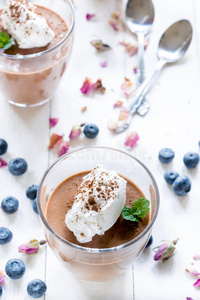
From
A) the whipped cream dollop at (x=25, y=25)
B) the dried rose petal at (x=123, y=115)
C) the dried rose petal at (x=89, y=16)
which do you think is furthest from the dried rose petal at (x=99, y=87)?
the dried rose petal at (x=89, y=16)

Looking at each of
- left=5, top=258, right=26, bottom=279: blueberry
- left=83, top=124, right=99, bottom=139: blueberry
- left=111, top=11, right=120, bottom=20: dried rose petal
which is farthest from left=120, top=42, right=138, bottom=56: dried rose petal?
left=5, top=258, right=26, bottom=279: blueberry

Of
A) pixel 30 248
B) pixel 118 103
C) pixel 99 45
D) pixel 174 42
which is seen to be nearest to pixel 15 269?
pixel 30 248

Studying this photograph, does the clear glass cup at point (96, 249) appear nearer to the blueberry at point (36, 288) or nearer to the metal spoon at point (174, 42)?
the blueberry at point (36, 288)

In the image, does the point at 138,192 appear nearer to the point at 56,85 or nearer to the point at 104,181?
the point at 104,181

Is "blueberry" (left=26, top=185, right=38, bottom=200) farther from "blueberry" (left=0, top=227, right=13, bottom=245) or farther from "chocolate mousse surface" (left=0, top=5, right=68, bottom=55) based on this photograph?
"chocolate mousse surface" (left=0, top=5, right=68, bottom=55)

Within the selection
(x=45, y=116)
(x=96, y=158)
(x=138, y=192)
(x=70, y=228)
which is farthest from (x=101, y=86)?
(x=70, y=228)
